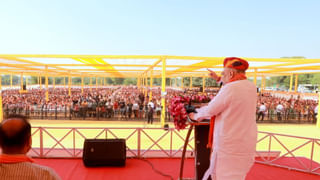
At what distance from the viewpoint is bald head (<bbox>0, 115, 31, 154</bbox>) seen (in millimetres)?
1207

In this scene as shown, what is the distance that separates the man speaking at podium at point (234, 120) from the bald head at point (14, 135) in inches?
66.9

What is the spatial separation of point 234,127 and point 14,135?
76.3 inches

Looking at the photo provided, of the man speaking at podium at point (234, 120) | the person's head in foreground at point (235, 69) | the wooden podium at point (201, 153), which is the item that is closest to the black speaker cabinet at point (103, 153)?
the wooden podium at point (201, 153)

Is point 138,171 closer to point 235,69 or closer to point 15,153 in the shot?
point 235,69

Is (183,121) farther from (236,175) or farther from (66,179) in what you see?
(66,179)

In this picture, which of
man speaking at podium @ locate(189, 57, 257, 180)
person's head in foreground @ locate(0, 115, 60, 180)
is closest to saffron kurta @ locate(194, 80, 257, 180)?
man speaking at podium @ locate(189, 57, 257, 180)

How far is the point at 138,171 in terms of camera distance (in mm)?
4445

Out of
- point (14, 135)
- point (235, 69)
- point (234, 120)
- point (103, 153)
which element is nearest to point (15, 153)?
point (14, 135)

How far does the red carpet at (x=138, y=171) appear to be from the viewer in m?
4.18

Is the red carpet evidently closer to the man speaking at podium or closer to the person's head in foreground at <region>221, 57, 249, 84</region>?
the man speaking at podium

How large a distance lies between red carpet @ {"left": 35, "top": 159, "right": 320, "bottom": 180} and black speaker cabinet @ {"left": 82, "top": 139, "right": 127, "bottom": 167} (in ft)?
0.46

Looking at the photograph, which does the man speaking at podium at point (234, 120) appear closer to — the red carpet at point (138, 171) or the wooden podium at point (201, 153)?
the wooden podium at point (201, 153)

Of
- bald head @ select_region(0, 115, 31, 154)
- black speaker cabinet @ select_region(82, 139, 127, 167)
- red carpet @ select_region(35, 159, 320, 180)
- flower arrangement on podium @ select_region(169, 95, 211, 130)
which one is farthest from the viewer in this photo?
black speaker cabinet @ select_region(82, 139, 127, 167)

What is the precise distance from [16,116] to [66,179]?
3308 mm
